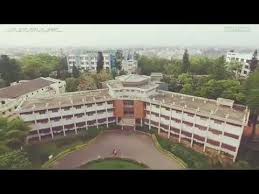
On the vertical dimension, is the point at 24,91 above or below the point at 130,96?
above

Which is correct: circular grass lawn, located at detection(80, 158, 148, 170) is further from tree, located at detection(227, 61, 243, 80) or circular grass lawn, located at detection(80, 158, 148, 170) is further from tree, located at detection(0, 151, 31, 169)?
tree, located at detection(227, 61, 243, 80)

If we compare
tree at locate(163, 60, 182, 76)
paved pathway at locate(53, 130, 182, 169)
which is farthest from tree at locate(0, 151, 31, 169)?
tree at locate(163, 60, 182, 76)

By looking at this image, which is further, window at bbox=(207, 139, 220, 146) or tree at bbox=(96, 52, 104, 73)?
tree at bbox=(96, 52, 104, 73)

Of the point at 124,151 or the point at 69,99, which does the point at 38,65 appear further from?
the point at 124,151

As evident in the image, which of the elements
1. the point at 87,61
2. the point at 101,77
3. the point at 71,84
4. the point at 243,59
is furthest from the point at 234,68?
the point at 71,84

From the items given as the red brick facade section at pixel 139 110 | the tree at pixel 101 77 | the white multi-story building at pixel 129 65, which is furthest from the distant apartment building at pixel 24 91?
the red brick facade section at pixel 139 110

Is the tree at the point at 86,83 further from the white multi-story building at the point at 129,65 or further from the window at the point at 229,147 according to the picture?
the window at the point at 229,147

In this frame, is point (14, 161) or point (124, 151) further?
point (124, 151)
